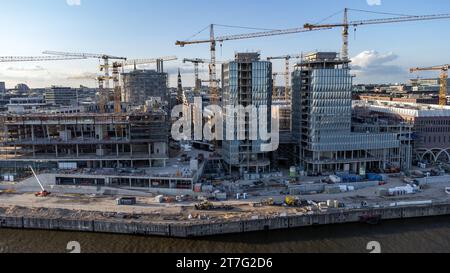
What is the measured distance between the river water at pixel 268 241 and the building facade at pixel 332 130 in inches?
753

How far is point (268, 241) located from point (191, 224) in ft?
27.8

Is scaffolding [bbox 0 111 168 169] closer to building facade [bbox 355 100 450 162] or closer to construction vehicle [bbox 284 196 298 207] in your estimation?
construction vehicle [bbox 284 196 298 207]

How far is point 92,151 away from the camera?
65250mm

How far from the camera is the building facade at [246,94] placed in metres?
59.7

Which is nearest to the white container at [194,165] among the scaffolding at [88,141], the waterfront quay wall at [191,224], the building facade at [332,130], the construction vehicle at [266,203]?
the scaffolding at [88,141]

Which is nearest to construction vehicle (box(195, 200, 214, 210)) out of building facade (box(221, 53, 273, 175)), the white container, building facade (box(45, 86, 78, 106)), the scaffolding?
the white container

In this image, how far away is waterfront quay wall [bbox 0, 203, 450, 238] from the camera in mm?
39969

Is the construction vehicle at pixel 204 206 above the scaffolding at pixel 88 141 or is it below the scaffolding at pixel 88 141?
below

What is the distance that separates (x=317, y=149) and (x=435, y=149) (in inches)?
1013

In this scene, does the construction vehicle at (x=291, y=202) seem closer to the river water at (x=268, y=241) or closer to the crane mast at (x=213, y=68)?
the river water at (x=268, y=241)

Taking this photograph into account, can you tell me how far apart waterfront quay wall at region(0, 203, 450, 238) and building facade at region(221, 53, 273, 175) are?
63.3ft

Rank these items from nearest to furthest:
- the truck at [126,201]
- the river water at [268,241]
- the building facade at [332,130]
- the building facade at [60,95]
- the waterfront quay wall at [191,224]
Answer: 1. the river water at [268,241]
2. the waterfront quay wall at [191,224]
3. the truck at [126,201]
4. the building facade at [332,130]
5. the building facade at [60,95]

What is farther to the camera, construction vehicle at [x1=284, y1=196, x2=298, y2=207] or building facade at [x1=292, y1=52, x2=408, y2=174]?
building facade at [x1=292, y1=52, x2=408, y2=174]
